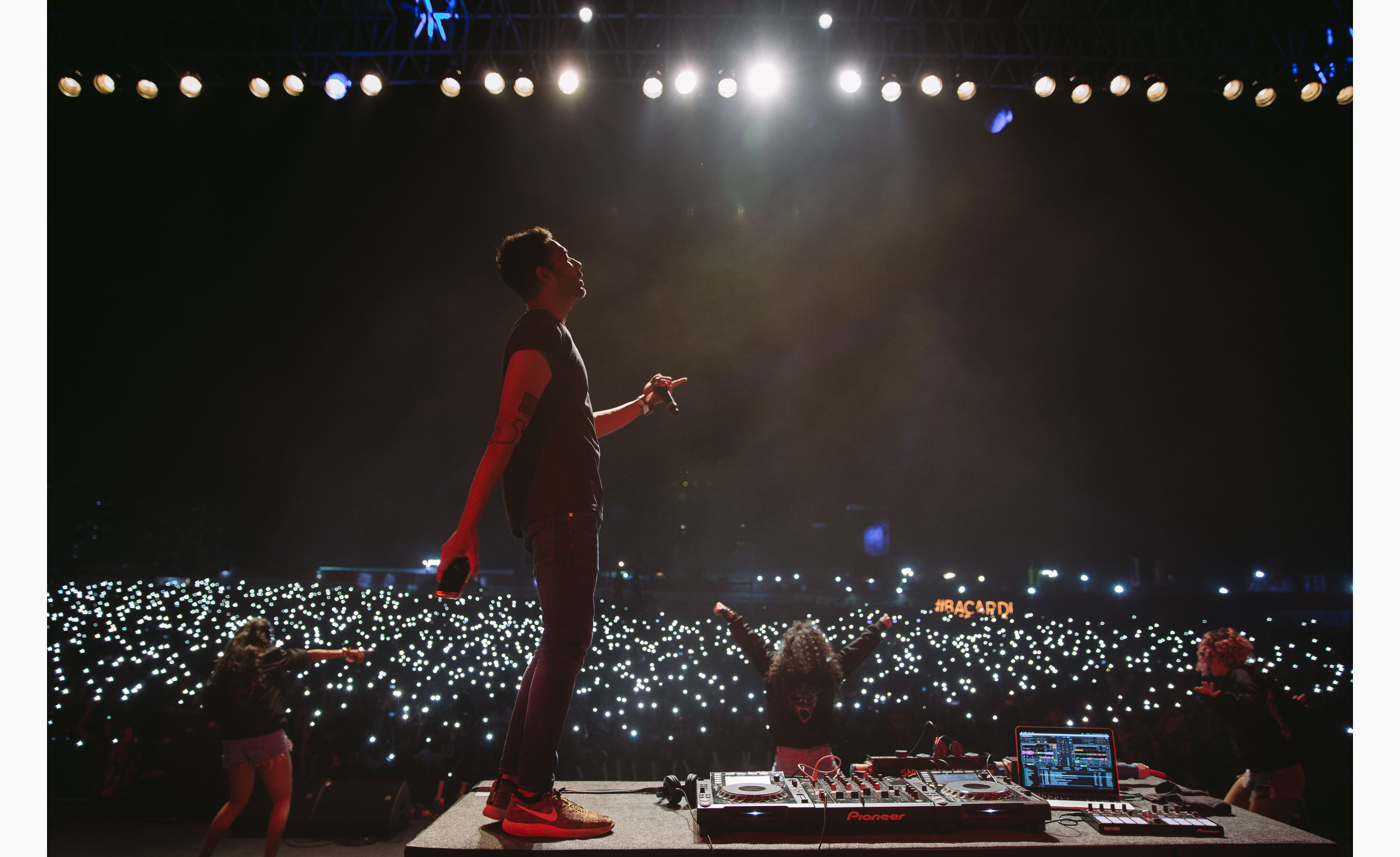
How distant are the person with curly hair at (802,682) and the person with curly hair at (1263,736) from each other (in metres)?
1.69

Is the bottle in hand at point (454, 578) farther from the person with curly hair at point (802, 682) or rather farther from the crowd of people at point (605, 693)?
the crowd of people at point (605, 693)

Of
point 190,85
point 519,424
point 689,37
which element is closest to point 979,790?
point 519,424

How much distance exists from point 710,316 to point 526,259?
19.0ft

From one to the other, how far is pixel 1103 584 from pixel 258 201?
672 inches

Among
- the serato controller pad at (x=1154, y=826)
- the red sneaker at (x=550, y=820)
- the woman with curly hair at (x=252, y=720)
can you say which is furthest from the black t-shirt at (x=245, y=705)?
the serato controller pad at (x=1154, y=826)

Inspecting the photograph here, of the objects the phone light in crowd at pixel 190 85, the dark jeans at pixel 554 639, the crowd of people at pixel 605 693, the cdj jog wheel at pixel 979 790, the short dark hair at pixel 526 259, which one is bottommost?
the crowd of people at pixel 605 693

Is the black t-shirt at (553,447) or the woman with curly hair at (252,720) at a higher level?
Result: the black t-shirt at (553,447)

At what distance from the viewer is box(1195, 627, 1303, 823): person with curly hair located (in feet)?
9.79

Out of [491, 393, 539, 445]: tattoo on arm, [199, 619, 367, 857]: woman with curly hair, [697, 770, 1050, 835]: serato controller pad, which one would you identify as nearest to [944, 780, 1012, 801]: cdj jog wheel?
[697, 770, 1050, 835]: serato controller pad

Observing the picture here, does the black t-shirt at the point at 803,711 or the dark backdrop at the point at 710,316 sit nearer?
the black t-shirt at the point at 803,711

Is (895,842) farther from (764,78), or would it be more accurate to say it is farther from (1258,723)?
(764,78)

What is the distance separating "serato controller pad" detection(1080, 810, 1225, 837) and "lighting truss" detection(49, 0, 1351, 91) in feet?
15.3

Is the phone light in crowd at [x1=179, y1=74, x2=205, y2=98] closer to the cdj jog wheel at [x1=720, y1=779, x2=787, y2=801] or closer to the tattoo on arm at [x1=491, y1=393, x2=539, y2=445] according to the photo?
the tattoo on arm at [x1=491, y1=393, x2=539, y2=445]

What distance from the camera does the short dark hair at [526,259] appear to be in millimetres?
1978
